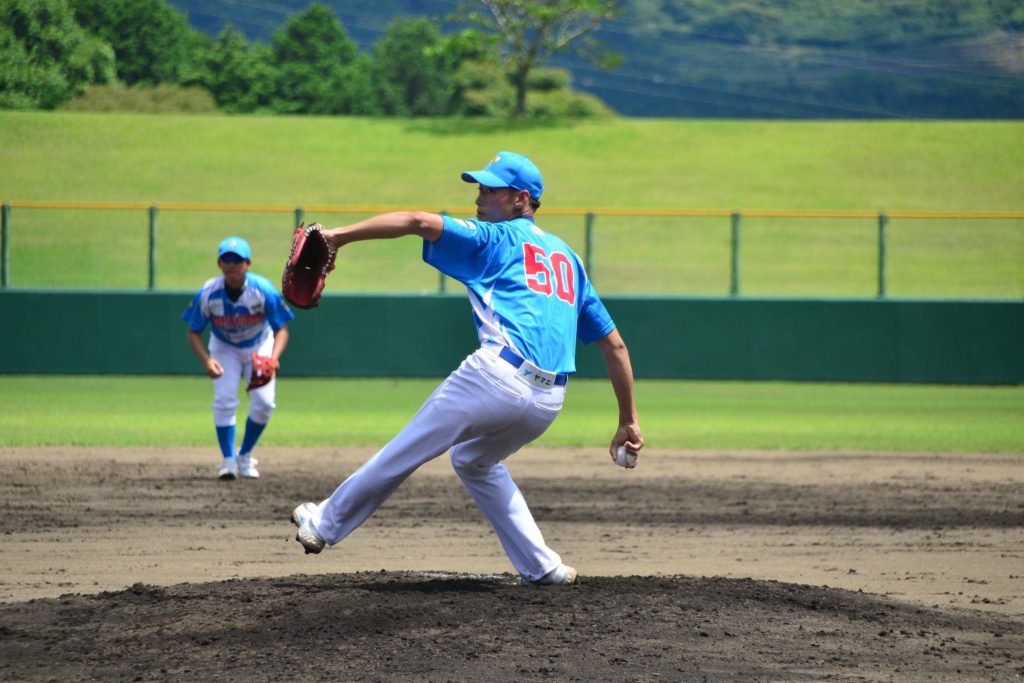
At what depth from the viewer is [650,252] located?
30.6 m

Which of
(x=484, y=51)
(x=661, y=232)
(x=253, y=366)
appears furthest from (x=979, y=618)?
(x=484, y=51)

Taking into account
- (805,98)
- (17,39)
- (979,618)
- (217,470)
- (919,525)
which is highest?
(17,39)

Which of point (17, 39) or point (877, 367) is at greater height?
point (17, 39)

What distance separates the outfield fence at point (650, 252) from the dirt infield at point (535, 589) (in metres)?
10.6

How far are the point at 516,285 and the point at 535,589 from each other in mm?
1313

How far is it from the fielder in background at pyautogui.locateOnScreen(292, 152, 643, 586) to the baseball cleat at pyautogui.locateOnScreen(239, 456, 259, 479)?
4505 millimetres

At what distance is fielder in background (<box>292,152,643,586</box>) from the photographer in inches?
198

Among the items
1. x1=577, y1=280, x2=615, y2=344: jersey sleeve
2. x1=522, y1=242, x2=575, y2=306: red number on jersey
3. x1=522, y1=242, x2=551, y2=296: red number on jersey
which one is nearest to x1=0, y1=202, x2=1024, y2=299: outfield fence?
x1=577, y1=280, x2=615, y2=344: jersey sleeve

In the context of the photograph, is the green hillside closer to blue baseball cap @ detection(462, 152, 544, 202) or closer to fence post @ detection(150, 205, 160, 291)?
fence post @ detection(150, 205, 160, 291)

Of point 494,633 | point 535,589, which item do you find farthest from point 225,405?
point 494,633

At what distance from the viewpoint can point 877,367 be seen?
18766 millimetres

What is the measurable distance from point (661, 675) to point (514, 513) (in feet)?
4.03

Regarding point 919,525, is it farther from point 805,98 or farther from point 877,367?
point 805,98

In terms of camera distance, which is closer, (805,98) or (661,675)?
(661,675)
